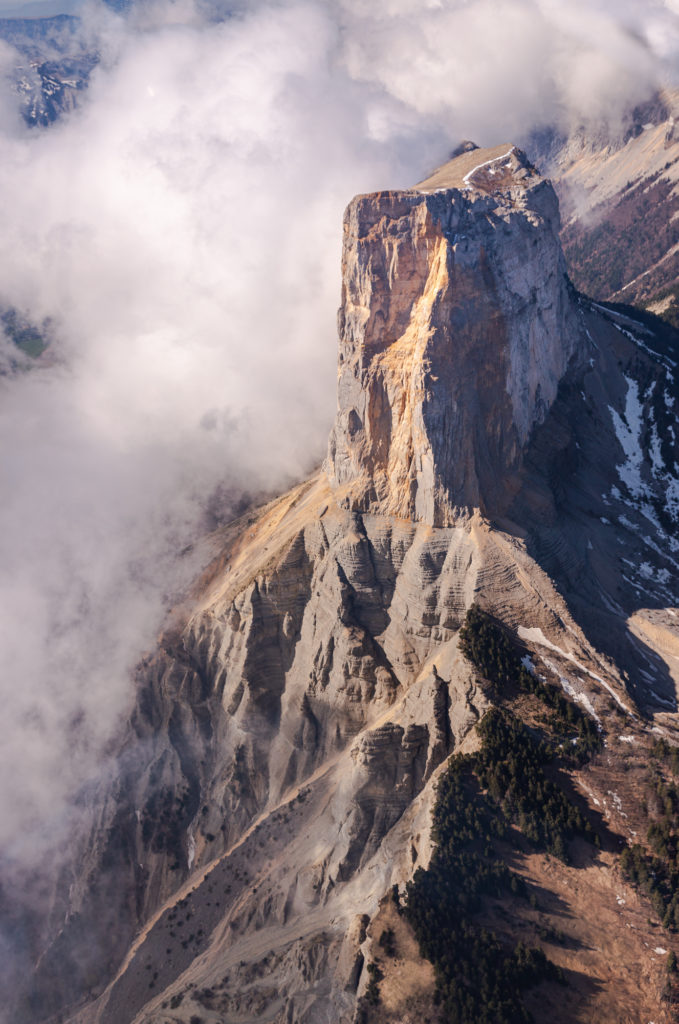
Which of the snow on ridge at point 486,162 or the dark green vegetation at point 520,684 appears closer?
the dark green vegetation at point 520,684

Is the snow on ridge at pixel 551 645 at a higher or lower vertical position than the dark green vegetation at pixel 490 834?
higher

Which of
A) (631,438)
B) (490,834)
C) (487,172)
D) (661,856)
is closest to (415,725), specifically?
→ (490,834)

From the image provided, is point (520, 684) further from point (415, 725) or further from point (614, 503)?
point (614, 503)

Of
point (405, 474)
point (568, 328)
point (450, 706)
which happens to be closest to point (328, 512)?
point (405, 474)

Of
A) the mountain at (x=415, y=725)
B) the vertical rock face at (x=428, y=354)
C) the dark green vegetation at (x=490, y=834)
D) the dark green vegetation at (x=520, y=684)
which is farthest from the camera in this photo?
the vertical rock face at (x=428, y=354)

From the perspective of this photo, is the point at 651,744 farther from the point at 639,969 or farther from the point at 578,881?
the point at 639,969

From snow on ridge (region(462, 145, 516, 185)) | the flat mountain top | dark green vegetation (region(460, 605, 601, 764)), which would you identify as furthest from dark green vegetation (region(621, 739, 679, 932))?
snow on ridge (region(462, 145, 516, 185))

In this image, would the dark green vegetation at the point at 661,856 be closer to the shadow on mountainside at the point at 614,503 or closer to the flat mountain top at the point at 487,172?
the shadow on mountainside at the point at 614,503

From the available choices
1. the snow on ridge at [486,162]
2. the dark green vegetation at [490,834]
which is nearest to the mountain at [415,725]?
the dark green vegetation at [490,834]
